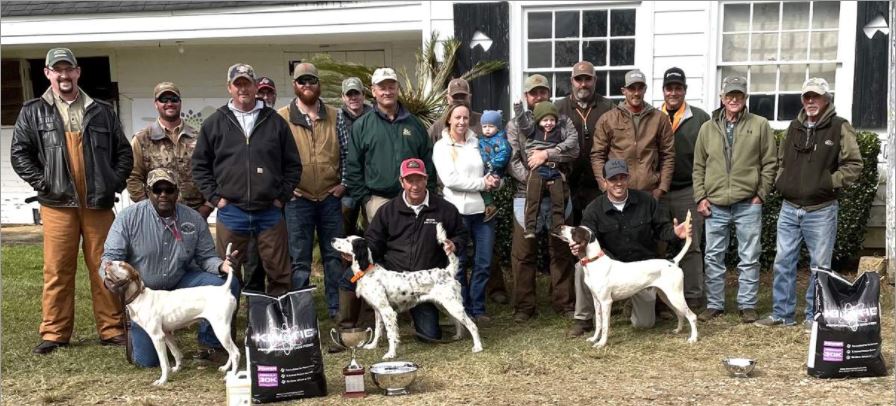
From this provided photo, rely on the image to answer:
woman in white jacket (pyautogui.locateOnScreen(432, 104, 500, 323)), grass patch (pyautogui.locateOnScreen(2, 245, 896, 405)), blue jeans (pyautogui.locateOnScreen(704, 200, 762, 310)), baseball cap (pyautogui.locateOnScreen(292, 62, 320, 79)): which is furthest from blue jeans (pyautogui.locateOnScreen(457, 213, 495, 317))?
blue jeans (pyautogui.locateOnScreen(704, 200, 762, 310))

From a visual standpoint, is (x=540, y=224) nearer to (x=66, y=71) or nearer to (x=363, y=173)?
(x=363, y=173)

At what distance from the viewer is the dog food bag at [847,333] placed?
4.84 metres

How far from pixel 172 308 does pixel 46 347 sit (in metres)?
1.48

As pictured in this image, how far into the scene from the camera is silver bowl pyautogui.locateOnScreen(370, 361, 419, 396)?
4711 mm

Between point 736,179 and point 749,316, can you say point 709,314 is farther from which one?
point 736,179

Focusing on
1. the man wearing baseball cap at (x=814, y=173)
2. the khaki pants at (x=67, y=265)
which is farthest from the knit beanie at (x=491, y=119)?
the khaki pants at (x=67, y=265)

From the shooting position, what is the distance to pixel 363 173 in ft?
20.5

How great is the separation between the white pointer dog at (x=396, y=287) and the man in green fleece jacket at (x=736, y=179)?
2.11 m

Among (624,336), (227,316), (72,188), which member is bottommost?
(624,336)

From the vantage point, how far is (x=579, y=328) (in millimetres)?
6141

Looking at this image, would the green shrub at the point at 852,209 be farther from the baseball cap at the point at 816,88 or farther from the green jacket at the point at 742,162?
the baseball cap at the point at 816,88

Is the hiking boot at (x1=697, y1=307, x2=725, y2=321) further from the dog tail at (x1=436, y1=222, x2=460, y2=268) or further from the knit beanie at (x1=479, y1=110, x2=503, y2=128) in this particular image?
the knit beanie at (x1=479, y1=110, x2=503, y2=128)

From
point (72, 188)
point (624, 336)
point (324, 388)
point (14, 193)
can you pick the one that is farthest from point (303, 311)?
point (14, 193)

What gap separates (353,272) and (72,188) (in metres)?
2.09
